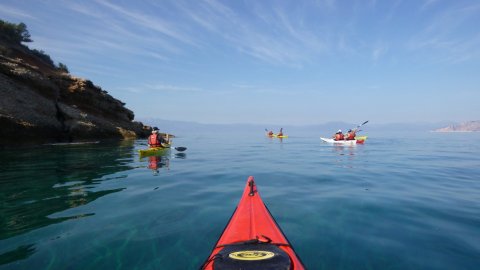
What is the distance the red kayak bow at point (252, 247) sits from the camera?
3.59 m

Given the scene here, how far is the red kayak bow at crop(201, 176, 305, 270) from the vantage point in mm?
3594

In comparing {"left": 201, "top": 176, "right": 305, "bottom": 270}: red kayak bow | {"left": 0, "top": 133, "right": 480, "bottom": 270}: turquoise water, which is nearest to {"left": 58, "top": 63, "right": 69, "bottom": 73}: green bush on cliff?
{"left": 0, "top": 133, "right": 480, "bottom": 270}: turquoise water

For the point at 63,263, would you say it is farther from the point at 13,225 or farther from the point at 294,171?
the point at 294,171

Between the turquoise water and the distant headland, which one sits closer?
the turquoise water

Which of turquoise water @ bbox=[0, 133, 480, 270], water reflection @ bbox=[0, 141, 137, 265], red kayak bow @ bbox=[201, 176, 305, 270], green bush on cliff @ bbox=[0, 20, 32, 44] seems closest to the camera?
red kayak bow @ bbox=[201, 176, 305, 270]

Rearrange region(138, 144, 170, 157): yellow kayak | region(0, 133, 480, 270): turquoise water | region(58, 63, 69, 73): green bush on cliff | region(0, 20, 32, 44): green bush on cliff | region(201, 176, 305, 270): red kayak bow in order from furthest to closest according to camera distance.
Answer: region(58, 63, 69, 73): green bush on cliff < region(0, 20, 32, 44): green bush on cliff < region(138, 144, 170, 157): yellow kayak < region(0, 133, 480, 270): turquoise water < region(201, 176, 305, 270): red kayak bow

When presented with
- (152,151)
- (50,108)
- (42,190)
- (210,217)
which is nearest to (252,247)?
(210,217)

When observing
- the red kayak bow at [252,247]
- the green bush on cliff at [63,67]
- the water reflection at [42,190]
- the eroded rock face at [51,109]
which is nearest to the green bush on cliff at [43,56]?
the green bush on cliff at [63,67]

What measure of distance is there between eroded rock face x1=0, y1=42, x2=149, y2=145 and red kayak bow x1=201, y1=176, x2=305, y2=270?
24028mm

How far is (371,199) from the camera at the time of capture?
30.1 feet

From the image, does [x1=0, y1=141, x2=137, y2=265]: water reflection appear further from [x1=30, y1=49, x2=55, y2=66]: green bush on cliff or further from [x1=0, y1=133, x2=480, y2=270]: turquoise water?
[x1=30, y1=49, x2=55, y2=66]: green bush on cliff

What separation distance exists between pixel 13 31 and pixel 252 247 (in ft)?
192

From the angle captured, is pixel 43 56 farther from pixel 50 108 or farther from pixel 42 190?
pixel 42 190

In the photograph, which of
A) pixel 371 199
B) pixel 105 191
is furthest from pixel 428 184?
pixel 105 191
